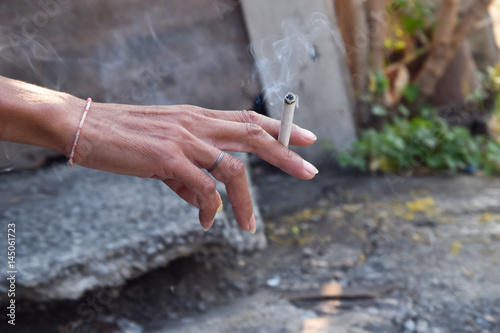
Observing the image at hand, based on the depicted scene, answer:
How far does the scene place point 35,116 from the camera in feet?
3.96

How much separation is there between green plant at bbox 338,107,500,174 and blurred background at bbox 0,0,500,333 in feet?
0.05

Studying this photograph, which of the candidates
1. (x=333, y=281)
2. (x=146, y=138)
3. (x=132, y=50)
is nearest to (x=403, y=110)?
(x=333, y=281)

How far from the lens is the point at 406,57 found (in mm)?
4414

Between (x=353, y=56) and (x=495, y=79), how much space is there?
1.49 metres

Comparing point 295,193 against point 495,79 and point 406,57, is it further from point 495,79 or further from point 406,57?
point 495,79

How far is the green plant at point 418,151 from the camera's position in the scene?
3.67 metres

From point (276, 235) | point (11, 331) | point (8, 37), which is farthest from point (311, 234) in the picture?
point (8, 37)

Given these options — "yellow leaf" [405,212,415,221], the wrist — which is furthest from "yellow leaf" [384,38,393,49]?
the wrist

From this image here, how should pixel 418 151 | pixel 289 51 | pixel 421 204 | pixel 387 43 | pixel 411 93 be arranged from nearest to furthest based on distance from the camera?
pixel 421 204
pixel 289 51
pixel 418 151
pixel 411 93
pixel 387 43

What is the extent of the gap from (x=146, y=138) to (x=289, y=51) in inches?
93.5

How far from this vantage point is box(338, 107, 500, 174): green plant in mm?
3666

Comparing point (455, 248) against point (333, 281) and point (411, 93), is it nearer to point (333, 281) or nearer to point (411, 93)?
point (333, 281)

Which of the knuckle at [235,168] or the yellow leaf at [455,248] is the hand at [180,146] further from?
the yellow leaf at [455,248]

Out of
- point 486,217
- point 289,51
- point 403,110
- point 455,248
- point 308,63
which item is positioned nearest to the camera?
point 455,248
